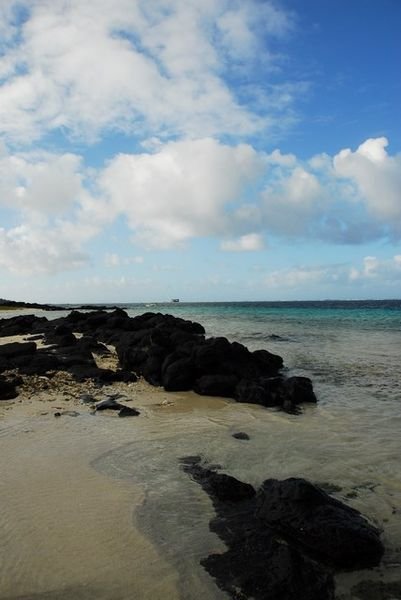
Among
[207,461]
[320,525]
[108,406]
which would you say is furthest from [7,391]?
[320,525]

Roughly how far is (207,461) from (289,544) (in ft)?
8.94

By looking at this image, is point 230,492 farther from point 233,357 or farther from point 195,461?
point 233,357

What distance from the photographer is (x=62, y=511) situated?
545 cm

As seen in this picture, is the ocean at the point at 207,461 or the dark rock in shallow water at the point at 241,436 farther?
the dark rock in shallow water at the point at 241,436

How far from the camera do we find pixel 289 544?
4.70 meters

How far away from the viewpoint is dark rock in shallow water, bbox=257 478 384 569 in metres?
4.43

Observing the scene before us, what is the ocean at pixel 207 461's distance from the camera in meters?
4.28

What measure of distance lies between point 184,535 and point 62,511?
60.7 inches

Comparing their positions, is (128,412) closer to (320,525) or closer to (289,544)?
(289,544)

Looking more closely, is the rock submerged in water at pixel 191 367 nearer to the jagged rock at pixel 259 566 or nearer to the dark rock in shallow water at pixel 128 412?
the dark rock in shallow water at pixel 128 412

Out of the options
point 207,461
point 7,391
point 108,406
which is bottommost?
point 207,461

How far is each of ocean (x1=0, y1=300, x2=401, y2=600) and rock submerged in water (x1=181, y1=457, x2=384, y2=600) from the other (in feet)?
0.45

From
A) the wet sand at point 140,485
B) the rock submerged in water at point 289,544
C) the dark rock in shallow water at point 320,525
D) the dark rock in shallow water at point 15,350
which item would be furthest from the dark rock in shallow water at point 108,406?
the dark rock in shallow water at point 15,350

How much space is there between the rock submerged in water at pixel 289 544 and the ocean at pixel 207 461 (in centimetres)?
14
